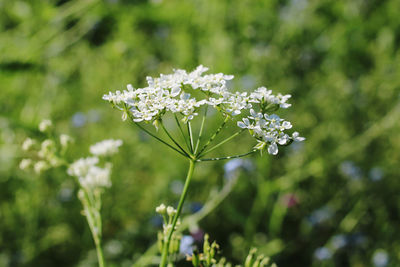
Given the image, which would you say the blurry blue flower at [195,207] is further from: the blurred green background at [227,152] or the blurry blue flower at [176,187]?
the blurry blue flower at [176,187]

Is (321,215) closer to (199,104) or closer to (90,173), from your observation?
(90,173)

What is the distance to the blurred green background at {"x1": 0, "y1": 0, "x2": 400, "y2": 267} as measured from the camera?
130 inches

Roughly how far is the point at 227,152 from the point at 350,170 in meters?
1.19

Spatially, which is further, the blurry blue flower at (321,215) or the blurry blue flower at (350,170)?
the blurry blue flower at (350,170)

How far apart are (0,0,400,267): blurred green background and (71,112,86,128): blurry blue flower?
12 mm

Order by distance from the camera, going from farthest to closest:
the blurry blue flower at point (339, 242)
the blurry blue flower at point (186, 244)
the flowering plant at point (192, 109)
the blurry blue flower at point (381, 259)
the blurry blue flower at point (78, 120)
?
the blurry blue flower at point (78, 120), the blurry blue flower at point (339, 242), the blurry blue flower at point (381, 259), the blurry blue flower at point (186, 244), the flowering plant at point (192, 109)

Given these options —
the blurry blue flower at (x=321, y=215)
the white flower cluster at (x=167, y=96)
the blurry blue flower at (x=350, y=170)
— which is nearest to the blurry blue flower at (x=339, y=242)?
the blurry blue flower at (x=321, y=215)

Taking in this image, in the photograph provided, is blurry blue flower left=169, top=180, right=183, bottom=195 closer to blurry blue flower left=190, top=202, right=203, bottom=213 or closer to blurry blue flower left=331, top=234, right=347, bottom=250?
blurry blue flower left=190, top=202, right=203, bottom=213

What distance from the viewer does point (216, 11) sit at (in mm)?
4227

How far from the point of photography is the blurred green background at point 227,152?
130 inches

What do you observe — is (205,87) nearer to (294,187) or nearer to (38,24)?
(294,187)

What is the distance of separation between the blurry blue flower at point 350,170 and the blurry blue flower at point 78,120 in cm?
268

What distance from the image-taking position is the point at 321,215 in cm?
369

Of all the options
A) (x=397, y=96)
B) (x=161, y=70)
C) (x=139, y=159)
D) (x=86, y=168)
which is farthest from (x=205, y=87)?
(x=161, y=70)
